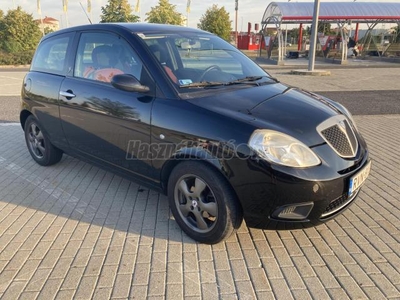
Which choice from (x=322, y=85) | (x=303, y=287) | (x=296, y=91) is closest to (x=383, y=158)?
(x=296, y=91)

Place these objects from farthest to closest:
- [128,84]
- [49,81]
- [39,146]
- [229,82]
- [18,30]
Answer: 1. [18,30]
2. [39,146]
3. [49,81]
4. [229,82]
5. [128,84]

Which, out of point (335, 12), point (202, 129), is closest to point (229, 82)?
point (202, 129)

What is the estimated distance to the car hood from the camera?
2510mm

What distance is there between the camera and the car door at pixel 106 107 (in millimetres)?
3012

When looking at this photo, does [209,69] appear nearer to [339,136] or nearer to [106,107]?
[106,107]

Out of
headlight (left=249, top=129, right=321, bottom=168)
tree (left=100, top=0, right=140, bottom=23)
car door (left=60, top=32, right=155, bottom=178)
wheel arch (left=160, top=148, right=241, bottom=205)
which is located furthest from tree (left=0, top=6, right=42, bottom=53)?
headlight (left=249, top=129, right=321, bottom=168)

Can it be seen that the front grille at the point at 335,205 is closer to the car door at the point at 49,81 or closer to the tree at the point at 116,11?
the car door at the point at 49,81

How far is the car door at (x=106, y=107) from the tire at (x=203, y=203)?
38 centimetres

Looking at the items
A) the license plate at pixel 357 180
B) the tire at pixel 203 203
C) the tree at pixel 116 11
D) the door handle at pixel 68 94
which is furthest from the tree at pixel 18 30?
the license plate at pixel 357 180

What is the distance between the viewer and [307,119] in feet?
8.71

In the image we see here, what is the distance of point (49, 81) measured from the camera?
158 inches

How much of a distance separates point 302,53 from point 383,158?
26.8m

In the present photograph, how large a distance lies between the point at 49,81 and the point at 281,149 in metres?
3.04

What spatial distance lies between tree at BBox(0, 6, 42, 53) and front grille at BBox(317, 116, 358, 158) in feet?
106
